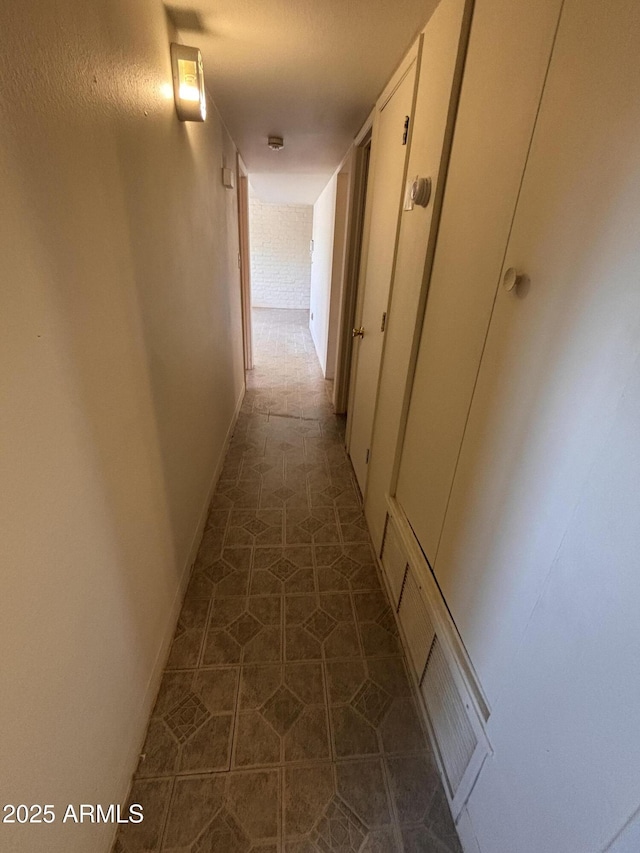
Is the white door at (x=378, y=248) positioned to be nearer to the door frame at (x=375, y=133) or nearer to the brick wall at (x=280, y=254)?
the door frame at (x=375, y=133)

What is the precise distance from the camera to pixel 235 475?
2604mm

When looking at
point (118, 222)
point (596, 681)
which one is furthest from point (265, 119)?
point (596, 681)

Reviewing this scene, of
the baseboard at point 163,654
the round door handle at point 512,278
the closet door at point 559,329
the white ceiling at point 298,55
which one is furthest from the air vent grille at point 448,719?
the white ceiling at point 298,55

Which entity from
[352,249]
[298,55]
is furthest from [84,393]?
[352,249]

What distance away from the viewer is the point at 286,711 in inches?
51.6

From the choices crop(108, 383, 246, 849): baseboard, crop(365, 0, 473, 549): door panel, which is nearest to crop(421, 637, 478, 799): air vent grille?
crop(365, 0, 473, 549): door panel

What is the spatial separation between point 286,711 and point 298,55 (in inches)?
98.4

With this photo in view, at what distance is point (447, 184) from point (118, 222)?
0.99 metres

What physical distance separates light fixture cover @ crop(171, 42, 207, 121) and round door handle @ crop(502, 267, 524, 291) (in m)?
1.40

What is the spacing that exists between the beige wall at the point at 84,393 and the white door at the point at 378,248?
918 mm

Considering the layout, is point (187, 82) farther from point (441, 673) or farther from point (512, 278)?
point (441, 673)

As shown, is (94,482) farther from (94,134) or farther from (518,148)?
(518,148)

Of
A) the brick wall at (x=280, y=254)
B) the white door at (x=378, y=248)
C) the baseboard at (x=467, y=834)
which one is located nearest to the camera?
the baseboard at (x=467, y=834)

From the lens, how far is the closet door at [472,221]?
0.84m
